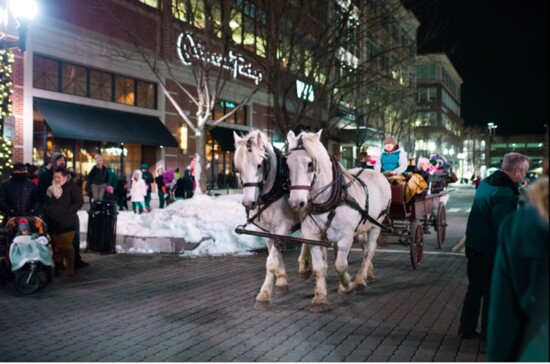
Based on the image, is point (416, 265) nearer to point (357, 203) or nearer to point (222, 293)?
point (357, 203)

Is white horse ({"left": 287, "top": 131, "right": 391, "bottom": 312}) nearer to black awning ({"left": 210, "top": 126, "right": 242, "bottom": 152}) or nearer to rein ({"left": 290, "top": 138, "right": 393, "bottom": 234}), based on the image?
rein ({"left": 290, "top": 138, "right": 393, "bottom": 234})

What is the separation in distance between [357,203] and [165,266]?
4.58m

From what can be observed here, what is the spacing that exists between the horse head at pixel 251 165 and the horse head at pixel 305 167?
0.38 meters

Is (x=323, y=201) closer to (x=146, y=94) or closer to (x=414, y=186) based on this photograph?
(x=414, y=186)

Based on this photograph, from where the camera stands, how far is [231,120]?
108ft

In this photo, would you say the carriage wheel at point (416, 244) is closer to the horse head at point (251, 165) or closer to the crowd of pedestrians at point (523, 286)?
the horse head at point (251, 165)

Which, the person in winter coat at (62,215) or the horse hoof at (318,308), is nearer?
the horse hoof at (318,308)

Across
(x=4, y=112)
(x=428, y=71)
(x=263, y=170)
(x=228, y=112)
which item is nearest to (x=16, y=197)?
(x=4, y=112)

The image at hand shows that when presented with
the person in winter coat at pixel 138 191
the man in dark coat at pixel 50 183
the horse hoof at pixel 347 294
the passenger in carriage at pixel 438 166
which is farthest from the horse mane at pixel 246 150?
the person in winter coat at pixel 138 191

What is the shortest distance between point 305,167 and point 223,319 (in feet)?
6.85

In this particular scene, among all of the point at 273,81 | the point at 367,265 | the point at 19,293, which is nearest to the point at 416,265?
the point at 367,265

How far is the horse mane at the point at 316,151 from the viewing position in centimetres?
657

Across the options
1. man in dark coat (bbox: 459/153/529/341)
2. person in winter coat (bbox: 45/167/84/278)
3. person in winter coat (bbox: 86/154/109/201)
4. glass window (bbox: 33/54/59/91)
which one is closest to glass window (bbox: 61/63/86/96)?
glass window (bbox: 33/54/59/91)

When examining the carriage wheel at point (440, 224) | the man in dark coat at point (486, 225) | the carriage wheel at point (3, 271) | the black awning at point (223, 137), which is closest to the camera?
the man in dark coat at point (486, 225)
